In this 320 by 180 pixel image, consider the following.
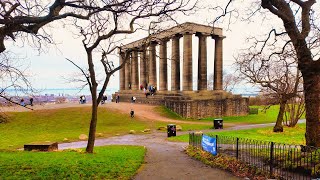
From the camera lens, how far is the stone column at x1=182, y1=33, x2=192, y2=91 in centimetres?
5175

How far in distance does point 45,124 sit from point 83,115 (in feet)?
20.2

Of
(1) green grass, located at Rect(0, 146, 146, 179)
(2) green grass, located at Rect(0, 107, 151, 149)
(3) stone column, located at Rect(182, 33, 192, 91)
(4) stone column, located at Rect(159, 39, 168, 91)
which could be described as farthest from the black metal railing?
(4) stone column, located at Rect(159, 39, 168, 91)

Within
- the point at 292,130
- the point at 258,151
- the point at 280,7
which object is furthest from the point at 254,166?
the point at 292,130

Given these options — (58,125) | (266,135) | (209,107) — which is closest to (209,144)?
(266,135)

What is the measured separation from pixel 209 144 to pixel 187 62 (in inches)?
1378

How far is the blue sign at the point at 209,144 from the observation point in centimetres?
1752

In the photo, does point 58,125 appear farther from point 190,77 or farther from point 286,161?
point 286,161

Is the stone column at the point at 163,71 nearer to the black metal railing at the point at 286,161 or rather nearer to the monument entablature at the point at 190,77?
the monument entablature at the point at 190,77

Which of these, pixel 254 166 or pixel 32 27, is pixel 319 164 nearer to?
pixel 254 166

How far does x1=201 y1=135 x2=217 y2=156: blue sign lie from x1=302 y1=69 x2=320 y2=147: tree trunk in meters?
5.25

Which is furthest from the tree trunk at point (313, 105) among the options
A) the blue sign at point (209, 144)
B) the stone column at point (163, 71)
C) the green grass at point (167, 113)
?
the stone column at point (163, 71)

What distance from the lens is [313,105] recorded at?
13555 millimetres

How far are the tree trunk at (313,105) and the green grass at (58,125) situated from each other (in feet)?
80.4

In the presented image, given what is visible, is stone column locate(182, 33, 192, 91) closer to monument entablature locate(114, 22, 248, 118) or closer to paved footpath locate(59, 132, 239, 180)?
monument entablature locate(114, 22, 248, 118)
